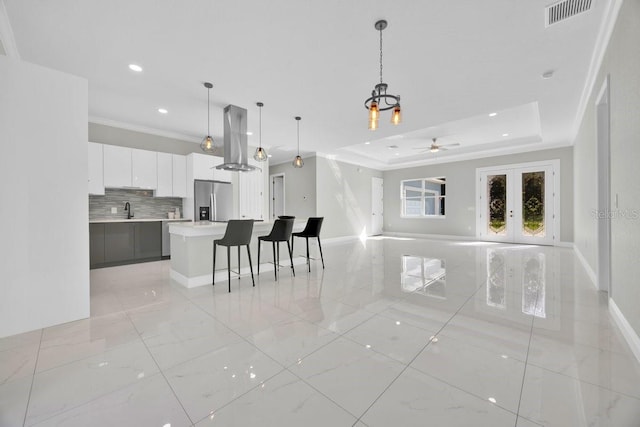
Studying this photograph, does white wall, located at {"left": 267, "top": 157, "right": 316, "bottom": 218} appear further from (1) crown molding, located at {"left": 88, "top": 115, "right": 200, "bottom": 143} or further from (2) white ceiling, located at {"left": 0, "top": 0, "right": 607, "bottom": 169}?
(1) crown molding, located at {"left": 88, "top": 115, "right": 200, "bottom": 143}

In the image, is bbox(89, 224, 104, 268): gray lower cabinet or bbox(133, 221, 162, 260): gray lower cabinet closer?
bbox(89, 224, 104, 268): gray lower cabinet

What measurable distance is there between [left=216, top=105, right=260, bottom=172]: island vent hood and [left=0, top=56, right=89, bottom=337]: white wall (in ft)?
6.52

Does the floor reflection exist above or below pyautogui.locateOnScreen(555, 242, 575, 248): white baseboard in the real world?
below

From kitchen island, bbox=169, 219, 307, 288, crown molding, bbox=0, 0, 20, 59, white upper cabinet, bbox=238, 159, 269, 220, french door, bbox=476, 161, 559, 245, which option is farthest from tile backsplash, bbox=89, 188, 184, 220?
french door, bbox=476, 161, 559, 245

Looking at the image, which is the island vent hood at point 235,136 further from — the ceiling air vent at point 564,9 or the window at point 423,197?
the window at point 423,197

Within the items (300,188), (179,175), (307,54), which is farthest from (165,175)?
(307,54)

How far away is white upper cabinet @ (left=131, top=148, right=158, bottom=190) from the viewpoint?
5.13 metres

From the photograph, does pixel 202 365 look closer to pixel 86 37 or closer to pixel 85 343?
pixel 85 343

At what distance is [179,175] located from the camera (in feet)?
18.8

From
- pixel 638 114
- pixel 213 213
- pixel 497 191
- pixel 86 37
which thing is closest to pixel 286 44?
pixel 86 37

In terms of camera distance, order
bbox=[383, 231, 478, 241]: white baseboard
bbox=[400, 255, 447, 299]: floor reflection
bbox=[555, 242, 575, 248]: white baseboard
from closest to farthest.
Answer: bbox=[400, 255, 447, 299]: floor reflection → bbox=[555, 242, 575, 248]: white baseboard → bbox=[383, 231, 478, 241]: white baseboard

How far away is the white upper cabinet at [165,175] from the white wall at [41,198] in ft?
9.58

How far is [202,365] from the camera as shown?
179cm

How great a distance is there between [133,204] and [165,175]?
35.3 inches
